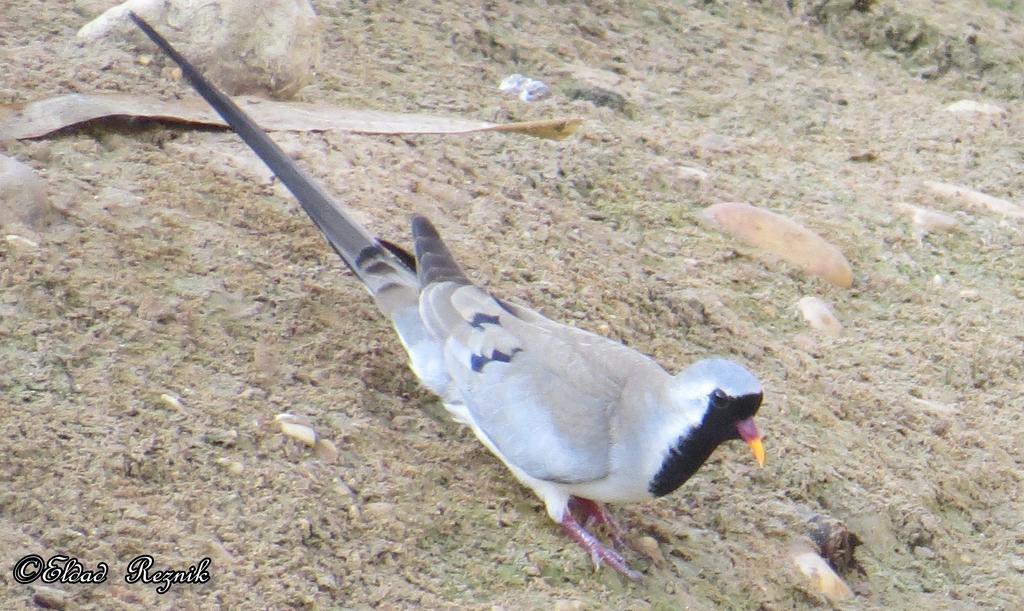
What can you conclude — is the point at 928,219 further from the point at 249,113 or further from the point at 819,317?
the point at 249,113

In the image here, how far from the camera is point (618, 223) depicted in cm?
512

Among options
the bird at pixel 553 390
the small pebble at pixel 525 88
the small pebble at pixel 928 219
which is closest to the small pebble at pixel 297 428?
the bird at pixel 553 390

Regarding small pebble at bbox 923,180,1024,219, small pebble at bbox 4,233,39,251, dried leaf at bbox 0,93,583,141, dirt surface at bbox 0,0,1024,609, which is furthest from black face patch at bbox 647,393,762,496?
small pebble at bbox 923,180,1024,219

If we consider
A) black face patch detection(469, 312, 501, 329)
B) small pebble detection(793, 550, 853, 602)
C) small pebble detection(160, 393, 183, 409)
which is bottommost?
small pebble detection(793, 550, 853, 602)

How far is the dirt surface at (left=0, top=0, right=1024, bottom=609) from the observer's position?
3.21 m

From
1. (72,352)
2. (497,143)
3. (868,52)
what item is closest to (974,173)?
(868,52)

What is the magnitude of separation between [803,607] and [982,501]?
941 mm

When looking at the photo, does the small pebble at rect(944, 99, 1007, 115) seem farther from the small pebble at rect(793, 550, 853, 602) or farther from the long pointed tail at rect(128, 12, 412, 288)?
the long pointed tail at rect(128, 12, 412, 288)

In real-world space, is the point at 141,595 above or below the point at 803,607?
above

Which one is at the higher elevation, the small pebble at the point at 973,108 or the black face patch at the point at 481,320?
the black face patch at the point at 481,320

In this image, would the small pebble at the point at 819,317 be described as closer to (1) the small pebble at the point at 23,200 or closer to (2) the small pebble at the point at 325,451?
(2) the small pebble at the point at 325,451

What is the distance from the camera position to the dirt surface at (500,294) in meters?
3.21

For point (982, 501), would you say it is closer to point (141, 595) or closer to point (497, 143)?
point (497, 143)

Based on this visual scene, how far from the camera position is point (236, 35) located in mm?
4891
